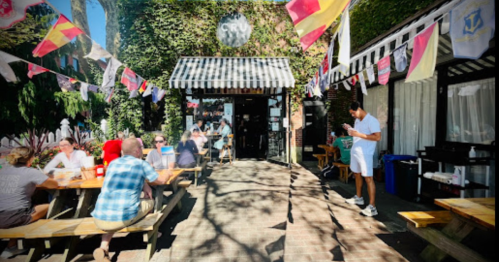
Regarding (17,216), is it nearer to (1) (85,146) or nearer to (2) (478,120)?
(1) (85,146)

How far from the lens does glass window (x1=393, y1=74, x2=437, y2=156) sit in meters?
5.46

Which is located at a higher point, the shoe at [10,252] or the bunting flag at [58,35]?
the bunting flag at [58,35]

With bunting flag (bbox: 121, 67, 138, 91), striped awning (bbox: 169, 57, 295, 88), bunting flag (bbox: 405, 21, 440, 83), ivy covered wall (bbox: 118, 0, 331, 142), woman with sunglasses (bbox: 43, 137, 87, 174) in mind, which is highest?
ivy covered wall (bbox: 118, 0, 331, 142)

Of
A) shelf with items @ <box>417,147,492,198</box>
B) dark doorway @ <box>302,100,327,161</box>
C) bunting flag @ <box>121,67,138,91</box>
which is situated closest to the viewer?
shelf with items @ <box>417,147,492,198</box>

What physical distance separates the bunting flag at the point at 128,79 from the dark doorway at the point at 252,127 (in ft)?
15.9

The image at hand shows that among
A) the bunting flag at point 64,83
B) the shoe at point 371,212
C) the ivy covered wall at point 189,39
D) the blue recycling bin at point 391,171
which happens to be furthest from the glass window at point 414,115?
the bunting flag at point 64,83

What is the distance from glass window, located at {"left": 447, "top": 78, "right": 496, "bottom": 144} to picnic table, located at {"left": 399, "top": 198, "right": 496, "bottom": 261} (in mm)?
2217

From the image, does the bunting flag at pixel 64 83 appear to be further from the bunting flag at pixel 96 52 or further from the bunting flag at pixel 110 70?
the bunting flag at pixel 96 52

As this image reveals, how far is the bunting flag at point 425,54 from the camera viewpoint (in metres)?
2.72

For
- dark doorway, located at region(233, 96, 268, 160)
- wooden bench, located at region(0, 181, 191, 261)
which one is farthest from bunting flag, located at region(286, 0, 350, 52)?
dark doorway, located at region(233, 96, 268, 160)

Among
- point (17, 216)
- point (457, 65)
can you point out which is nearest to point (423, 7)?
point (457, 65)

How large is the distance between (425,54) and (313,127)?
6.91 meters

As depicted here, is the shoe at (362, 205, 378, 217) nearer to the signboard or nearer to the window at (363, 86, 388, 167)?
the window at (363, 86, 388, 167)

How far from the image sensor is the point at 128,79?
602 cm
